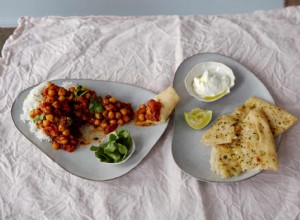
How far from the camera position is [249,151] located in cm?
120

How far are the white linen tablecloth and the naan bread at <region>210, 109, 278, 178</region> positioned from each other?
7 cm

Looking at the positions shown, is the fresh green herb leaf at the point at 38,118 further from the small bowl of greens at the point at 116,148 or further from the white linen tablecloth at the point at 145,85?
the small bowl of greens at the point at 116,148

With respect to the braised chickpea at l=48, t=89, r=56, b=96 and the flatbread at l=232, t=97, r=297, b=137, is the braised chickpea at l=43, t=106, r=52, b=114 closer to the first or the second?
the braised chickpea at l=48, t=89, r=56, b=96

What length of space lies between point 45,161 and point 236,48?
97cm

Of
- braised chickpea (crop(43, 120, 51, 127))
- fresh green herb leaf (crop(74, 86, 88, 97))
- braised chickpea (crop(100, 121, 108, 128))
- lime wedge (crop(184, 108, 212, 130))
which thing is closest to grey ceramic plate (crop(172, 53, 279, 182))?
lime wedge (crop(184, 108, 212, 130))

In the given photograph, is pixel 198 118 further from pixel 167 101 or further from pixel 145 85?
pixel 145 85

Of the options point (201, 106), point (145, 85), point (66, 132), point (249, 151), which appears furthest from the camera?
point (145, 85)

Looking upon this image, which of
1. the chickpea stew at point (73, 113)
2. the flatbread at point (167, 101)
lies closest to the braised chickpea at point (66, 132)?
the chickpea stew at point (73, 113)

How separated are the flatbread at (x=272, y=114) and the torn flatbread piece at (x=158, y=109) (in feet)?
0.80

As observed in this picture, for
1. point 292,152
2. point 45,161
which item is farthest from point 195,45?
point 45,161

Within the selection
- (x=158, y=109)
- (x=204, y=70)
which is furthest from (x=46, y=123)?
(x=204, y=70)

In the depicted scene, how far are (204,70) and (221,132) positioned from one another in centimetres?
35

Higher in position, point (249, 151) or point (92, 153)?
point (249, 151)

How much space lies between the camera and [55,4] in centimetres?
236
